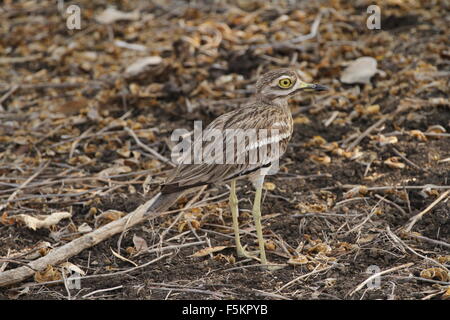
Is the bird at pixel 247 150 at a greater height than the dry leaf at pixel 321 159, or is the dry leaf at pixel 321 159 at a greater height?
the bird at pixel 247 150

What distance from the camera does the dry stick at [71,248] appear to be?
146 inches

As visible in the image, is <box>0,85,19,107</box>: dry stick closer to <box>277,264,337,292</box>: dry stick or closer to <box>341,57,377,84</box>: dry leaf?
<box>341,57,377,84</box>: dry leaf

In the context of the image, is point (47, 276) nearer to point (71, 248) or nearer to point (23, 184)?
point (71, 248)

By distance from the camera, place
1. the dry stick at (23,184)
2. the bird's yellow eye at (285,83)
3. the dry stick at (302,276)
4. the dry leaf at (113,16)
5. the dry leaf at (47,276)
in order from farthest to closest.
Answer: the dry leaf at (113,16), the dry stick at (23,184), the bird's yellow eye at (285,83), the dry leaf at (47,276), the dry stick at (302,276)

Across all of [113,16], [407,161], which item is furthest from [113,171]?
[113,16]

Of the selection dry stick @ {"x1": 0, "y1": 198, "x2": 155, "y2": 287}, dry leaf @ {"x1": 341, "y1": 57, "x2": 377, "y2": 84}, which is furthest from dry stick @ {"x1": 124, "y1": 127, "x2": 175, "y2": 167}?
dry leaf @ {"x1": 341, "y1": 57, "x2": 377, "y2": 84}

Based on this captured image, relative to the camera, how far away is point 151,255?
3.98 m

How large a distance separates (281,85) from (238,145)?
0.53m

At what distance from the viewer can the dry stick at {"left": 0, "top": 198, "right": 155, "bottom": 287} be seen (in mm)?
3703

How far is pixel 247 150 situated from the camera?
3.93 meters

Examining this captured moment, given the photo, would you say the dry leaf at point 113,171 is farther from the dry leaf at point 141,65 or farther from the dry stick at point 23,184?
the dry leaf at point 141,65

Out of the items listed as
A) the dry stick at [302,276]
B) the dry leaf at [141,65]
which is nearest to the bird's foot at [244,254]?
the dry stick at [302,276]

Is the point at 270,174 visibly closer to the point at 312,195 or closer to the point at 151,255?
the point at 312,195

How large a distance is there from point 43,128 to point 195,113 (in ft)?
4.13
